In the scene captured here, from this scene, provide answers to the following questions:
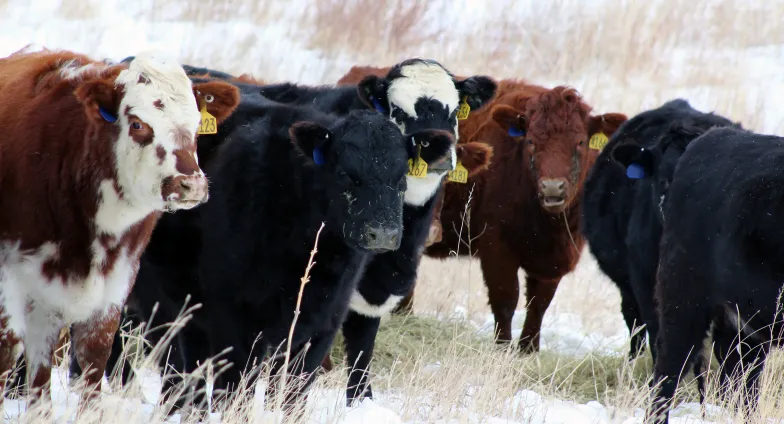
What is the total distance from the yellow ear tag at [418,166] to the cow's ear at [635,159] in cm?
161

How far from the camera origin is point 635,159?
681 cm

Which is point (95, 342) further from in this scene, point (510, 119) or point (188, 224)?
point (510, 119)

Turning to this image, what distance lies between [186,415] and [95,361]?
493mm

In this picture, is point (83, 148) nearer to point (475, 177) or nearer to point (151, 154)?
point (151, 154)

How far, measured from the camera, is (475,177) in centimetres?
891

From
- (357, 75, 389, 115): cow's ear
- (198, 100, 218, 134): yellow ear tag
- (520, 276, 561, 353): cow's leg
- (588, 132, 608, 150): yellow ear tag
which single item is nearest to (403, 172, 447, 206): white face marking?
(357, 75, 389, 115): cow's ear

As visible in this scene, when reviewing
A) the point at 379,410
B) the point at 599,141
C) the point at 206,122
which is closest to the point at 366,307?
the point at 379,410

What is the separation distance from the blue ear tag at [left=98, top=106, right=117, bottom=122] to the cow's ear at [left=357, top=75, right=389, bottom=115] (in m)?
2.53

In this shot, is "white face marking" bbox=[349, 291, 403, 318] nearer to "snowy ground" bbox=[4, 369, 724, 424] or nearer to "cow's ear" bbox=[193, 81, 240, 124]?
"snowy ground" bbox=[4, 369, 724, 424]

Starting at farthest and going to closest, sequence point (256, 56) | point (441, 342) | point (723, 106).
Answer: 1. point (256, 56)
2. point (723, 106)
3. point (441, 342)

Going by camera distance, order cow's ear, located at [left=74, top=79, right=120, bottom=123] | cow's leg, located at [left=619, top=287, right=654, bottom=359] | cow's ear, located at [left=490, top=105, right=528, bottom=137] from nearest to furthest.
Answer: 1. cow's ear, located at [left=74, top=79, right=120, bottom=123]
2. cow's leg, located at [left=619, top=287, right=654, bottom=359]
3. cow's ear, located at [left=490, top=105, right=528, bottom=137]

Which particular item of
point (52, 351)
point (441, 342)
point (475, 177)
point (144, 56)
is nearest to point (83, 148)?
point (144, 56)

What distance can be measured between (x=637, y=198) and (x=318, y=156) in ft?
8.93

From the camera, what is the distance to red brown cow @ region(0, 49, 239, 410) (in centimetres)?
445
